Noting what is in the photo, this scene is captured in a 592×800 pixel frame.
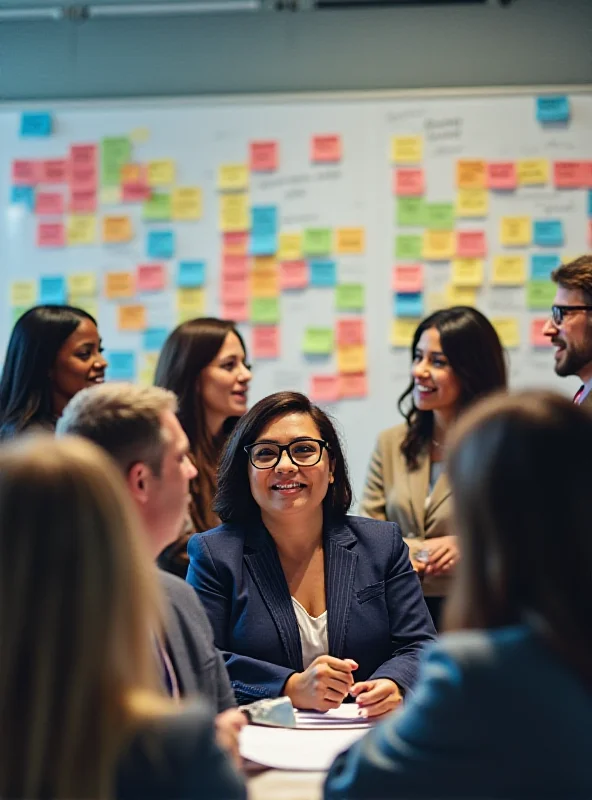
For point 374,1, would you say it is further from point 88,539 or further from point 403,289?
point 88,539

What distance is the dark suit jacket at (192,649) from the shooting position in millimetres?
1746

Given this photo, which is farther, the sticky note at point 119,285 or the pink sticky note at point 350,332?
the sticky note at point 119,285

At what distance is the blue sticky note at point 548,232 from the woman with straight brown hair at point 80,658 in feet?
11.3

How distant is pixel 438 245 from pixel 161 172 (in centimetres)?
126

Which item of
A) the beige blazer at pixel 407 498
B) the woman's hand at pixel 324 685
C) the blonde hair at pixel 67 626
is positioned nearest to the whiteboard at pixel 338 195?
the beige blazer at pixel 407 498

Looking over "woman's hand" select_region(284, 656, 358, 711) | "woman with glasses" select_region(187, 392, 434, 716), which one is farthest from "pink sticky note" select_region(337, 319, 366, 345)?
"woman's hand" select_region(284, 656, 358, 711)

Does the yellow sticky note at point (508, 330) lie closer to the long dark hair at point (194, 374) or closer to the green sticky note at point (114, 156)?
the long dark hair at point (194, 374)

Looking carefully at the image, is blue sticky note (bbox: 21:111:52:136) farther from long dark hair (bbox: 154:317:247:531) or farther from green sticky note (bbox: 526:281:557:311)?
green sticky note (bbox: 526:281:557:311)

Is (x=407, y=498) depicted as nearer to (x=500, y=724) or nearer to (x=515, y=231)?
(x=515, y=231)

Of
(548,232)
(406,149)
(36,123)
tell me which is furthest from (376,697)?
(36,123)

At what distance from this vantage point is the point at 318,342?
4.35 metres

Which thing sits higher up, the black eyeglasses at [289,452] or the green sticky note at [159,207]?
the green sticky note at [159,207]

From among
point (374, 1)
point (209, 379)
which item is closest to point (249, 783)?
point (209, 379)

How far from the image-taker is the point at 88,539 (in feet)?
3.68
